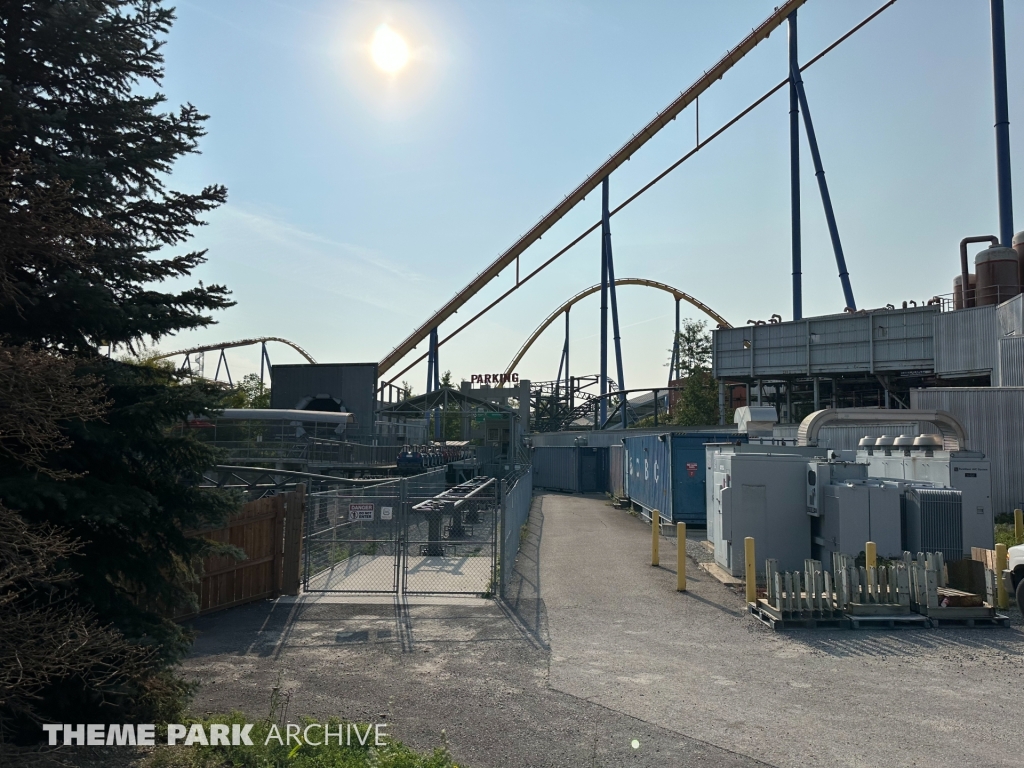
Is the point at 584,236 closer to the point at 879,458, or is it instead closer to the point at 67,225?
the point at 879,458

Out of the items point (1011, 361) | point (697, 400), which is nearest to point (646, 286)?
point (697, 400)

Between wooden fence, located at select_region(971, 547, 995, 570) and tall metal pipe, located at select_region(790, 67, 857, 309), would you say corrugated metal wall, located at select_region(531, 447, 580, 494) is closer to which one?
tall metal pipe, located at select_region(790, 67, 857, 309)

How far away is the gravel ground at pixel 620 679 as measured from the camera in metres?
6.32

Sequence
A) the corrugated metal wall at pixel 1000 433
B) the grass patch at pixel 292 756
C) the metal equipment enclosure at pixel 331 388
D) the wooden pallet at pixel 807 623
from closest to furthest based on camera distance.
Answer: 1. the grass patch at pixel 292 756
2. the wooden pallet at pixel 807 623
3. the corrugated metal wall at pixel 1000 433
4. the metal equipment enclosure at pixel 331 388

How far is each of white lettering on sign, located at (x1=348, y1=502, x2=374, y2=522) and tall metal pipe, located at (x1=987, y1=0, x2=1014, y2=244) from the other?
32054 mm

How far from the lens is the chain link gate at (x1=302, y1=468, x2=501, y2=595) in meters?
13.0

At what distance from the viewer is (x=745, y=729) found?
6.67 meters

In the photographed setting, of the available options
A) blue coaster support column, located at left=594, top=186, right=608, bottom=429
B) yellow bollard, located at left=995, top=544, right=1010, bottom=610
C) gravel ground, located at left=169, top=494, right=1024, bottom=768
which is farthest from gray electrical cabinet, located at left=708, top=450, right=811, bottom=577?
blue coaster support column, located at left=594, top=186, right=608, bottom=429

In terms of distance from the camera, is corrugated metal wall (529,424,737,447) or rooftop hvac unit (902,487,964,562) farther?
corrugated metal wall (529,424,737,447)

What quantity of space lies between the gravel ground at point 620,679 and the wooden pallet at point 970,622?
274 mm

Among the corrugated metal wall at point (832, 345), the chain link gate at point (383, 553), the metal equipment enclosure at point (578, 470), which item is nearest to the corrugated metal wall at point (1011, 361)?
the corrugated metal wall at point (832, 345)

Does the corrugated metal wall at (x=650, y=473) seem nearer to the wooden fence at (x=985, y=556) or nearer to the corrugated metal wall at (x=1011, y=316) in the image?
the wooden fence at (x=985, y=556)

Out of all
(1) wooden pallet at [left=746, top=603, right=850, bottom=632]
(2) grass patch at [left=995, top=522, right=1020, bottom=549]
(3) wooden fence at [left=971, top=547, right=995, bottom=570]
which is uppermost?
(3) wooden fence at [left=971, top=547, right=995, bottom=570]

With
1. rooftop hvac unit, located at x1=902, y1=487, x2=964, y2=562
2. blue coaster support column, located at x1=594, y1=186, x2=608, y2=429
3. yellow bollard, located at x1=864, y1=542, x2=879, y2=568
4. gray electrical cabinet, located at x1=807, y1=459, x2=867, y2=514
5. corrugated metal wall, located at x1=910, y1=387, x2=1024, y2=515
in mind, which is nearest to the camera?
yellow bollard, located at x1=864, y1=542, x2=879, y2=568
